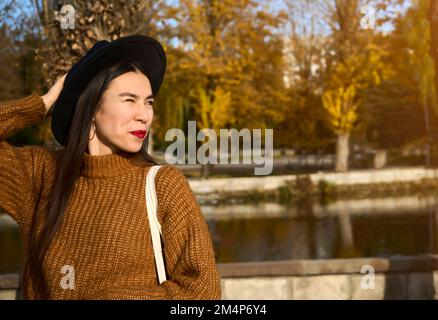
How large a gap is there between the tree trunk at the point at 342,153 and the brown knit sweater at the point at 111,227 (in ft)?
66.3

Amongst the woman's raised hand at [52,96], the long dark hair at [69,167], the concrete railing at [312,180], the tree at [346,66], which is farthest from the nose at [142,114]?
the tree at [346,66]

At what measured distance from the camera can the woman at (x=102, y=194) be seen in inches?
59.2

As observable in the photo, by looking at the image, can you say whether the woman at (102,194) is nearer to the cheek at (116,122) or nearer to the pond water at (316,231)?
the cheek at (116,122)

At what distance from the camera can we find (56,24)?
3664mm

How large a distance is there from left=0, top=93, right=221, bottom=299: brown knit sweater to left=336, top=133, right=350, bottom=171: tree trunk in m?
20.2

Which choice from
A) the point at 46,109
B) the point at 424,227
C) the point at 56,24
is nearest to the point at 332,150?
the point at 424,227

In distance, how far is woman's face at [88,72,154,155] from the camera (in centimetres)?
163

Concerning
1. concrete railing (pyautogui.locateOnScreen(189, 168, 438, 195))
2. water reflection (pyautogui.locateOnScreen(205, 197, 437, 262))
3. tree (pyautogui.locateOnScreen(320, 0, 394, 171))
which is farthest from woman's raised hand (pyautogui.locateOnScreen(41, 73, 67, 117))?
tree (pyautogui.locateOnScreen(320, 0, 394, 171))

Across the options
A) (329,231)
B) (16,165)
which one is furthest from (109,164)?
(329,231)

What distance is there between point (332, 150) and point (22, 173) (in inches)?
950

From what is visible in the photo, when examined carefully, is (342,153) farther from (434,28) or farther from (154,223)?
(154,223)

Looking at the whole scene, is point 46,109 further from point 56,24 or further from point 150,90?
point 56,24

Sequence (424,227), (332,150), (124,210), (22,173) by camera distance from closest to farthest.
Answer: (124,210) → (22,173) → (424,227) → (332,150)

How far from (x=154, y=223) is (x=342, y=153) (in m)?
20.7
